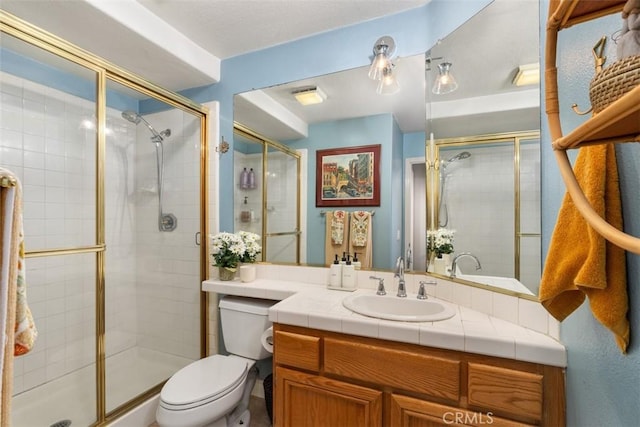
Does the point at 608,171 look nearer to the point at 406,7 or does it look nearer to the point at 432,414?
the point at 432,414

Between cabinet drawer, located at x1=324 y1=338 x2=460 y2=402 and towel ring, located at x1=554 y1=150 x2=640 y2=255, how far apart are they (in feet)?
2.49

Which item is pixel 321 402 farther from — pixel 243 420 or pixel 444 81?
pixel 444 81

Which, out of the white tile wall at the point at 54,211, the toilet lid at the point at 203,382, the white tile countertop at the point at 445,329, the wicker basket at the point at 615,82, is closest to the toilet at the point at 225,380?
the toilet lid at the point at 203,382

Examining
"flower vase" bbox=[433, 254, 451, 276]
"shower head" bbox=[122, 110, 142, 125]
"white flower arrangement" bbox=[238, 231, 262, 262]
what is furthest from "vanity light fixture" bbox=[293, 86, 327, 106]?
"shower head" bbox=[122, 110, 142, 125]

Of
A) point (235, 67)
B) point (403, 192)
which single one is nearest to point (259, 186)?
point (235, 67)

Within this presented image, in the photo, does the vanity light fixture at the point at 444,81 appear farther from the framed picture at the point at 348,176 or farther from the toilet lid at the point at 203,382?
the toilet lid at the point at 203,382

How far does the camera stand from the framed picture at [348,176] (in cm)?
173

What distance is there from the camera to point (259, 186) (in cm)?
209

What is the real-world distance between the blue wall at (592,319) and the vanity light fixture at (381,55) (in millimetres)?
773

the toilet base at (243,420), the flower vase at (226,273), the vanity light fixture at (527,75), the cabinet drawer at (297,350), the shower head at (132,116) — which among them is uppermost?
the shower head at (132,116)

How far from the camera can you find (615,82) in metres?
0.42

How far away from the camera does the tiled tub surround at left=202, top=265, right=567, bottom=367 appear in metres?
0.94

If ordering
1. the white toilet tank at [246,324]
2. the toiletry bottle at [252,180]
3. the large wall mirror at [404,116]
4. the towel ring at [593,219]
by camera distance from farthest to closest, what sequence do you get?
the toiletry bottle at [252,180]
the white toilet tank at [246,324]
the large wall mirror at [404,116]
the towel ring at [593,219]

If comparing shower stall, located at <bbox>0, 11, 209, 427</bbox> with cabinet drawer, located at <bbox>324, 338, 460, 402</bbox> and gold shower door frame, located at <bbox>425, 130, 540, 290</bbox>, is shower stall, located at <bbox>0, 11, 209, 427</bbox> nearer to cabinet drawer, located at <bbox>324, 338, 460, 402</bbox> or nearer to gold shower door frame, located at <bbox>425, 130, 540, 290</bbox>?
cabinet drawer, located at <bbox>324, 338, 460, 402</bbox>
